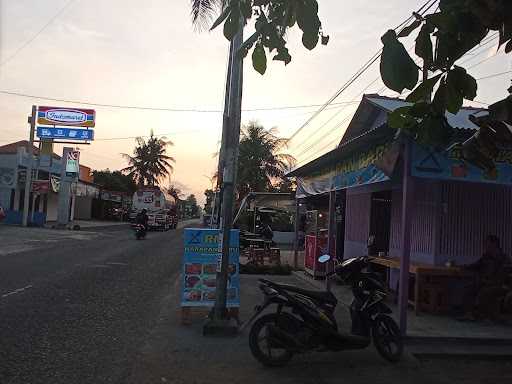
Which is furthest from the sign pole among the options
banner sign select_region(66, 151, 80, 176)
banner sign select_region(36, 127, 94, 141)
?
banner sign select_region(66, 151, 80, 176)

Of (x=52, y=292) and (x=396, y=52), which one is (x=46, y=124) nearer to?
(x=52, y=292)

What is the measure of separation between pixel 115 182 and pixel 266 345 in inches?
2623

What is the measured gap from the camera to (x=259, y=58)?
312cm

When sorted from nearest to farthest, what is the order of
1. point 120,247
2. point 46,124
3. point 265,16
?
point 265,16, point 120,247, point 46,124

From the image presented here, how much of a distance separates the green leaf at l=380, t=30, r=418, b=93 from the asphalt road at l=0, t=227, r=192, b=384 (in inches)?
166

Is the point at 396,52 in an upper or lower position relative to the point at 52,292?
upper

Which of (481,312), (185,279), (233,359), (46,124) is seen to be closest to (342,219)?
(481,312)

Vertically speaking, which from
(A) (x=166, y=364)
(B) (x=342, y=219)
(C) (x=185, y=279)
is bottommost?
(A) (x=166, y=364)

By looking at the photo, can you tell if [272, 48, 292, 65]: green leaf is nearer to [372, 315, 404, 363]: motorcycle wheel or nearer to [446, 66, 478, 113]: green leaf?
[446, 66, 478, 113]: green leaf

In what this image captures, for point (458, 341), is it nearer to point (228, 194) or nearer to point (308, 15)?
point (228, 194)

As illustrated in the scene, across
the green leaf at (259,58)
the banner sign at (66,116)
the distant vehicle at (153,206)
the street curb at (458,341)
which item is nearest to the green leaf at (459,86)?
the green leaf at (259,58)

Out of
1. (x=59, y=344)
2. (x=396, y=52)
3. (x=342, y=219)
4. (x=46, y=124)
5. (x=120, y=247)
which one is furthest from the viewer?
(x=46, y=124)

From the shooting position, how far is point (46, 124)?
3797 centimetres

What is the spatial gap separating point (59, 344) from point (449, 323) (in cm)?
596
